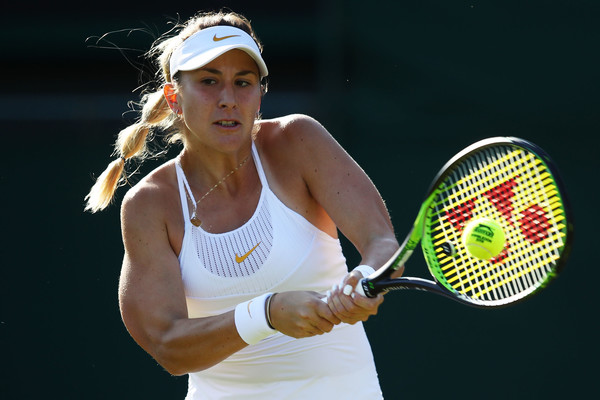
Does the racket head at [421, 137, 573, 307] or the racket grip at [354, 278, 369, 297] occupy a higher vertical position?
the racket head at [421, 137, 573, 307]

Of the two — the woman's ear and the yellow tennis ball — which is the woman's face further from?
the yellow tennis ball

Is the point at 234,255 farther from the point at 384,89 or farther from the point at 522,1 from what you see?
the point at 522,1

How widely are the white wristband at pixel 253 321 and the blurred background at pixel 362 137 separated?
1.31 meters

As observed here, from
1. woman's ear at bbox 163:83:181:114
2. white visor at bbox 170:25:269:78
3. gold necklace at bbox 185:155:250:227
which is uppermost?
white visor at bbox 170:25:269:78

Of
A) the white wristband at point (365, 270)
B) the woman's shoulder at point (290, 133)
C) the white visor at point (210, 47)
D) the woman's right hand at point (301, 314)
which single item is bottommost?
the woman's right hand at point (301, 314)

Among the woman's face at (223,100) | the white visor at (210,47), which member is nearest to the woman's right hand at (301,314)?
the woman's face at (223,100)

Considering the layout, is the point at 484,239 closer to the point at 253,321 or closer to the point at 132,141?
the point at 253,321

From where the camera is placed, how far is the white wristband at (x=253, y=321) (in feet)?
5.75

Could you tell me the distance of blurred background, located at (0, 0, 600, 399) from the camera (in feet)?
9.61

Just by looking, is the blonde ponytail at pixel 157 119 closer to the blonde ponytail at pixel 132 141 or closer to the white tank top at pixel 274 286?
the blonde ponytail at pixel 132 141

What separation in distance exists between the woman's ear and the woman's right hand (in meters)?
0.58

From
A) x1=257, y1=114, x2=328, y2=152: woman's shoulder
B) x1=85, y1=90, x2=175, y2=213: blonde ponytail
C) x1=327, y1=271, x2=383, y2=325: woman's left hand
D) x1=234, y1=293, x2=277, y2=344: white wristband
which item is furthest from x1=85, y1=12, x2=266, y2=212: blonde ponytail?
x1=327, y1=271, x2=383, y2=325: woman's left hand

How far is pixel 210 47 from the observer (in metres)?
1.96

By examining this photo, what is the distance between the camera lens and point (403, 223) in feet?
9.94
